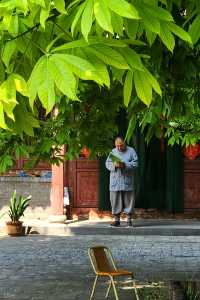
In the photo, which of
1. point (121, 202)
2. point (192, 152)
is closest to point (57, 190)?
point (121, 202)

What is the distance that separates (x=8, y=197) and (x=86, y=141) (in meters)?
9.98

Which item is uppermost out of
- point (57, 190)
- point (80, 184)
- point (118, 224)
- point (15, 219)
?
point (80, 184)

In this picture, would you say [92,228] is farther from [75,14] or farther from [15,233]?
[75,14]

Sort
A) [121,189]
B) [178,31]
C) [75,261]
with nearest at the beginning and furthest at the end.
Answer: [178,31]
[75,261]
[121,189]

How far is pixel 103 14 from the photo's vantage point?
230 centimetres

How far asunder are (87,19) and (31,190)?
588 inches

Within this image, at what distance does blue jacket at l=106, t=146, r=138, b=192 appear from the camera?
14914 millimetres

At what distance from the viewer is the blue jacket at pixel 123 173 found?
587 inches

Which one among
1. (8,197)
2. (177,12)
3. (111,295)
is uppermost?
(177,12)

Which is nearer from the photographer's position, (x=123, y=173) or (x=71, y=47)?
(x=71, y=47)

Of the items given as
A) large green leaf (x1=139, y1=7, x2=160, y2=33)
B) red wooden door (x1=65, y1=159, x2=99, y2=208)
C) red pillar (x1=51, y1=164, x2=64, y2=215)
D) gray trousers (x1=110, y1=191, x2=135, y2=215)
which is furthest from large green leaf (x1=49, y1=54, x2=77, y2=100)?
red wooden door (x1=65, y1=159, x2=99, y2=208)

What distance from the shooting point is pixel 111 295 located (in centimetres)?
840

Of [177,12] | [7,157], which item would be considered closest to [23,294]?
[7,157]

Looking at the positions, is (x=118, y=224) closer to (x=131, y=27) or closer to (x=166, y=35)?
(x=131, y=27)
